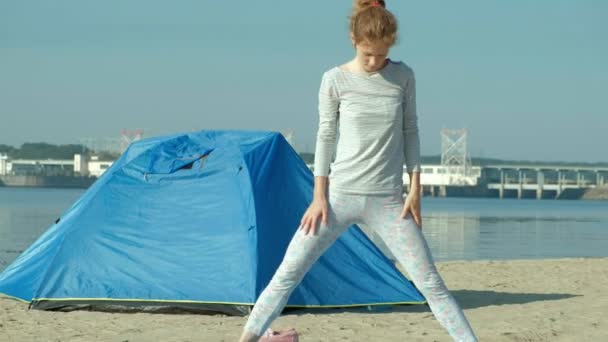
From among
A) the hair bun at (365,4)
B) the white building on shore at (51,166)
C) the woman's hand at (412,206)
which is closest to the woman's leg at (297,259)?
the woman's hand at (412,206)

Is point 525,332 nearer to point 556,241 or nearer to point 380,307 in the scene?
point 380,307

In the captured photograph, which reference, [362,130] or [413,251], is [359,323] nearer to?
[413,251]

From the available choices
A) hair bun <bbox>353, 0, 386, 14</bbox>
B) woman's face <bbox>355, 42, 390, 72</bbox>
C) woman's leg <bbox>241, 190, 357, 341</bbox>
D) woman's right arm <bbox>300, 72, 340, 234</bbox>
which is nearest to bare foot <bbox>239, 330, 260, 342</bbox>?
woman's leg <bbox>241, 190, 357, 341</bbox>

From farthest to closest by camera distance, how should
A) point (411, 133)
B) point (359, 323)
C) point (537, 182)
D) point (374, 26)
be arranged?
point (537, 182) < point (359, 323) < point (411, 133) < point (374, 26)

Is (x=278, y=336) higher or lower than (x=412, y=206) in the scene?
lower

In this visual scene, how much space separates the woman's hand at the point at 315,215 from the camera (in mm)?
3984

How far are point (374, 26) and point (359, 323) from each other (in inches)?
132

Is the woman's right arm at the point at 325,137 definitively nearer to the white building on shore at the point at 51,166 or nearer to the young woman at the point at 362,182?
the young woman at the point at 362,182

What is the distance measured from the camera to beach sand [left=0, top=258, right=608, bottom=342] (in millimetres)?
6359

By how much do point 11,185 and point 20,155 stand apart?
11.9 meters

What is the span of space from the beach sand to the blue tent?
138mm

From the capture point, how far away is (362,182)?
158 inches

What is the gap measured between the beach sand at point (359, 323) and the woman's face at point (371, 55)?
8.29 ft

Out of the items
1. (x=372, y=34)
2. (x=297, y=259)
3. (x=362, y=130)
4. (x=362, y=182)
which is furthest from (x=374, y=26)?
(x=297, y=259)
